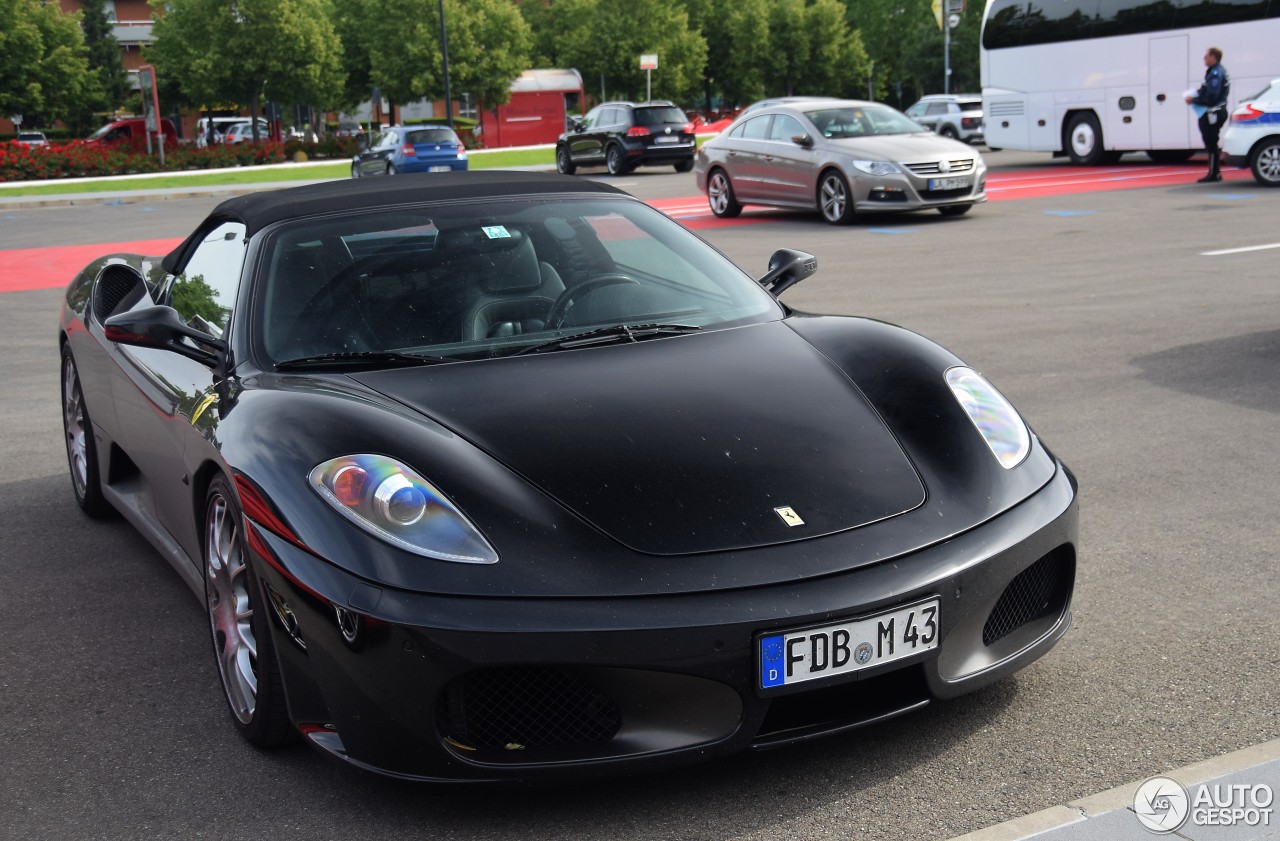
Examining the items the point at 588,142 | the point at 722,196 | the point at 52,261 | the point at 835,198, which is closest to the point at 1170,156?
the point at 722,196

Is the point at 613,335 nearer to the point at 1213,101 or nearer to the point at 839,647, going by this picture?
the point at 839,647

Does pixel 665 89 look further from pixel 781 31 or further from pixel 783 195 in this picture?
pixel 783 195

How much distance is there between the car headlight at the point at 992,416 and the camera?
3436mm

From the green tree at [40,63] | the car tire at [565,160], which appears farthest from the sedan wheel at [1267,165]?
the green tree at [40,63]

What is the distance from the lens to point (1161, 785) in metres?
2.91

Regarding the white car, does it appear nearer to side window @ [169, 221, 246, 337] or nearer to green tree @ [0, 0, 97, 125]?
side window @ [169, 221, 246, 337]

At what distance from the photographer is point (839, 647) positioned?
112 inches

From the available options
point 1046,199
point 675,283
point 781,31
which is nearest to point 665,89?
point 781,31

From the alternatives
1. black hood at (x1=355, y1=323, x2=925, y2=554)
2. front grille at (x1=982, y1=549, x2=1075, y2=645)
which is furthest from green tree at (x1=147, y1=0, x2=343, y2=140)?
front grille at (x1=982, y1=549, x2=1075, y2=645)

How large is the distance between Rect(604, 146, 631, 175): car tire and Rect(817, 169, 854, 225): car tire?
44.8 ft

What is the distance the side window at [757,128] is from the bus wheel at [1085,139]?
8440 mm

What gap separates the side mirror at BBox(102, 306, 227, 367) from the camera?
12.9 feet

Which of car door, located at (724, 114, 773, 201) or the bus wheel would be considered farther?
the bus wheel

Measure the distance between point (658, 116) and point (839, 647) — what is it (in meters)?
28.8
